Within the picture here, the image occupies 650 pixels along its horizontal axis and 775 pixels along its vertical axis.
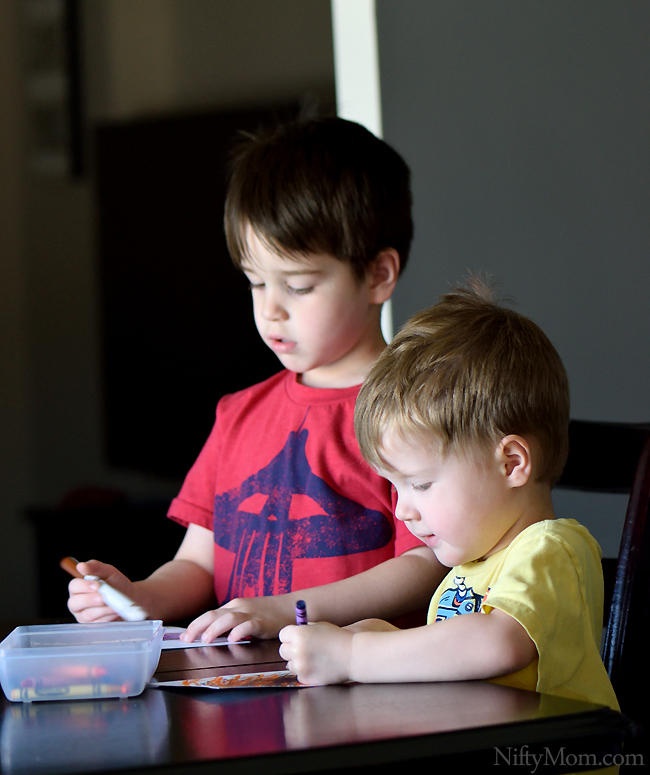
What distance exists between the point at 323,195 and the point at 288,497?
1.41 feet

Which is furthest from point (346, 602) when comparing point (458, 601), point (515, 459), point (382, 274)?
point (382, 274)

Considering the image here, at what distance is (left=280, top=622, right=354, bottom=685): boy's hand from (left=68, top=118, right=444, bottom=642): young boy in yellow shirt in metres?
0.35

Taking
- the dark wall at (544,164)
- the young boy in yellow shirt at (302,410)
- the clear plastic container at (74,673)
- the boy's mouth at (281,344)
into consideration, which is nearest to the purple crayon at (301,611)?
the clear plastic container at (74,673)

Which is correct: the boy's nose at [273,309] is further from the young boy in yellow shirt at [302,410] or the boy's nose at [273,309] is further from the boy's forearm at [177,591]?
the boy's forearm at [177,591]

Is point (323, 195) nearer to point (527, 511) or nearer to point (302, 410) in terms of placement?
point (302, 410)

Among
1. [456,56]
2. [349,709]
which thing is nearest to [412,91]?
[456,56]

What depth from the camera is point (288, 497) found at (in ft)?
4.07

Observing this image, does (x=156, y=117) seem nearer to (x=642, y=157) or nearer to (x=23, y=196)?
(x=23, y=196)

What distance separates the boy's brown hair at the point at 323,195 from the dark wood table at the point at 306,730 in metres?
0.71

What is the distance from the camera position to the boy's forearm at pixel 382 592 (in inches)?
40.6

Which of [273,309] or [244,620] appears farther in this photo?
[273,309]

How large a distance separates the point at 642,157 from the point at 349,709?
2102mm

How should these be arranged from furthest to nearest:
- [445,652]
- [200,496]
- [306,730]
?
[200,496] → [445,652] → [306,730]

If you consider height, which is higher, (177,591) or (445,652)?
(445,652)
